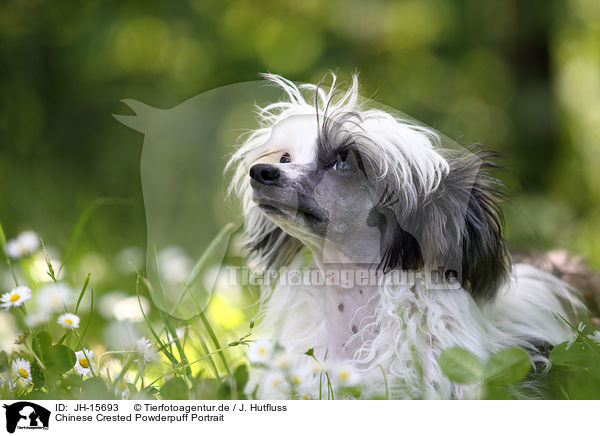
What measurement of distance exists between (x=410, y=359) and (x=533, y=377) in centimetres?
32

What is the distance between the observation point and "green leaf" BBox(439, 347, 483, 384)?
1.46 metres

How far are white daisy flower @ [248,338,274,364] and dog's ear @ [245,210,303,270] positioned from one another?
31 cm

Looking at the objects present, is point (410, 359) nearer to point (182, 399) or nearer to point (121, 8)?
point (182, 399)

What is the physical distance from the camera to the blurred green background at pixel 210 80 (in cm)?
292

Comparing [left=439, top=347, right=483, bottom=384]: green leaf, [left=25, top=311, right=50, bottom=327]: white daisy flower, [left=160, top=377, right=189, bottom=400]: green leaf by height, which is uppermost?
[left=439, top=347, right=483, bottom=384]: green leaf

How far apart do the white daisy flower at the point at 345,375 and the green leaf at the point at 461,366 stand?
0.21 metres

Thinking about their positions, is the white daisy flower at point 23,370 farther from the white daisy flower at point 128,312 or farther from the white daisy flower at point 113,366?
the white daisy flower at point 128,312

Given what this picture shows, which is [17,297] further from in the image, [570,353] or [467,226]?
[570,353]

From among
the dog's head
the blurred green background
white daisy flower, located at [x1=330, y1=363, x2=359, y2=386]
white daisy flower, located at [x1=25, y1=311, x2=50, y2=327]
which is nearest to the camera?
white daisy flower, located at [x1=330, y1=363, x2=359, y2=386]

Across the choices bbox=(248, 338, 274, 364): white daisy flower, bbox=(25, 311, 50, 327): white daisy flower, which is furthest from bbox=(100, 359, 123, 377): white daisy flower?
bbox=(248, 338, 274, 364): white daisy flower

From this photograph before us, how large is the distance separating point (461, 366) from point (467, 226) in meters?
0.37

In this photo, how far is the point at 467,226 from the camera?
A: 1656mm

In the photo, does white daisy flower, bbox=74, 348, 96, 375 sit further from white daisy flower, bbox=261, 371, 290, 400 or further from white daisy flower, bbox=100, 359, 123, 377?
white daisy flower, bbox=261, 371, 290, 400
